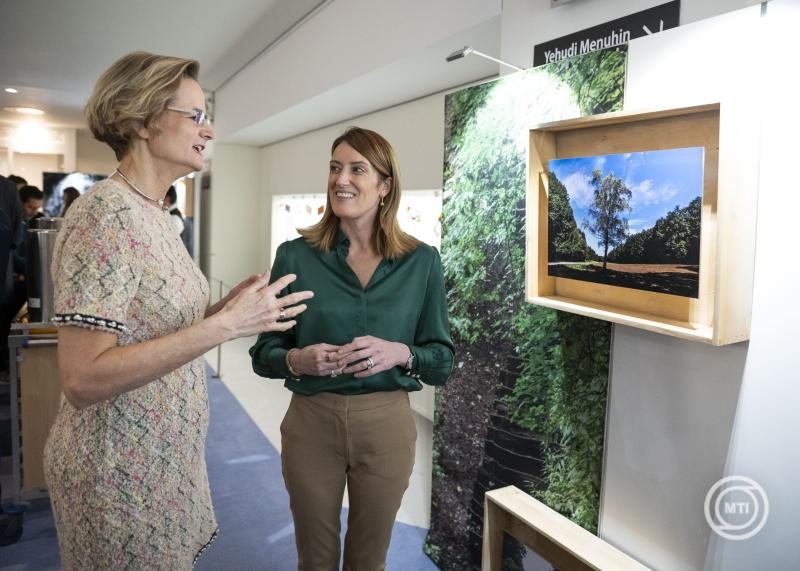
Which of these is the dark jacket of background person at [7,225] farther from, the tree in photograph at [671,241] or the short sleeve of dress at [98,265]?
the tree in photograph at [671,241]

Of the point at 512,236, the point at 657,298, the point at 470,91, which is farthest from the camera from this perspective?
the point at 470,91

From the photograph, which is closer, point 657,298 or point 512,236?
point 657,298

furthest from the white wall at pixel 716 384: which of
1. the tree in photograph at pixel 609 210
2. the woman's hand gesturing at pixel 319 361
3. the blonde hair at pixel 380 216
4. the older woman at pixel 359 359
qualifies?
the woman's hand gesturing at pixel 319 361

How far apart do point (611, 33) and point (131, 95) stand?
1490mm

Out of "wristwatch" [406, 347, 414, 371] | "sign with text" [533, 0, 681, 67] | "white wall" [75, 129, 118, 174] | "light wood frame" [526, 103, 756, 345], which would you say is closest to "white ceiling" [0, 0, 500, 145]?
"sign with text" [533, 0, 681, 67]

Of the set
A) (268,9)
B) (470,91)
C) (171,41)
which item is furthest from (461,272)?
(171,41)

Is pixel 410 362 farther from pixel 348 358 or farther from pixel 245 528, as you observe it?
pixel 245 528

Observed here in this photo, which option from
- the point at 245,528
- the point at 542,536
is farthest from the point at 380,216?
the point at 245,528

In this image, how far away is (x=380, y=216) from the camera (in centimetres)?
187

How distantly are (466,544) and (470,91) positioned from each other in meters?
1.92

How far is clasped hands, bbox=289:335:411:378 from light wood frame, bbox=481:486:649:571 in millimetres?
844

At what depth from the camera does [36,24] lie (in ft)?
19.5

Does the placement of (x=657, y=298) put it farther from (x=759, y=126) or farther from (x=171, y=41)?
(x=171, y=41)

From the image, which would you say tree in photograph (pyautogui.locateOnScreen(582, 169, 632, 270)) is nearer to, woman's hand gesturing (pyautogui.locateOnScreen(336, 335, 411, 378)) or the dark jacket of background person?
woman's hand gesturing (pyautogui.locateOnScreen(336, 335, 411, 378))
